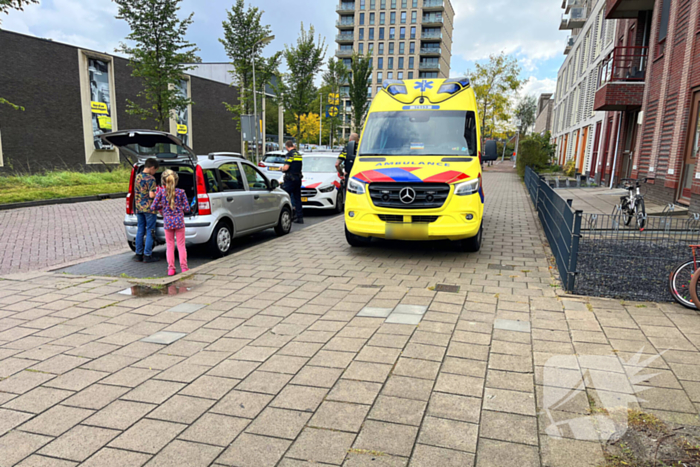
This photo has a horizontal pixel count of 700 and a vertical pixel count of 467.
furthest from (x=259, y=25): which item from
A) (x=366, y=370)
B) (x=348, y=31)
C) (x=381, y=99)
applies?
(x=348, y=31)

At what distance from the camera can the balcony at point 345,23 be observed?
9150cm

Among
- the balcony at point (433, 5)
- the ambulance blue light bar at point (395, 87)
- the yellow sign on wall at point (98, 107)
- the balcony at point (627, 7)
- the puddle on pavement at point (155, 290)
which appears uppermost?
the balcony at point (433, 5)

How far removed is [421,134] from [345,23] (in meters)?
92.7

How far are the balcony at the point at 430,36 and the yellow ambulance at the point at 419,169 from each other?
87.4 meters

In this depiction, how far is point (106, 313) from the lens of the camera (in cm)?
489

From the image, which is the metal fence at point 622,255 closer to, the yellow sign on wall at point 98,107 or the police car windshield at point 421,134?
the police car windshield at point 421,134

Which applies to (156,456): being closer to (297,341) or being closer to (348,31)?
(297,341)

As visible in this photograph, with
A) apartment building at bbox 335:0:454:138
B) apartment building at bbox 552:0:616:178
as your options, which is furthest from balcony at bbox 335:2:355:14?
apartment building at bbox 552:0:616:178

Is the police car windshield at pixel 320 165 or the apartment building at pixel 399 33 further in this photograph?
the apartment building at pixel 399 33

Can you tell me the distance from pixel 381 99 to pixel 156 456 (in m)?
7.11

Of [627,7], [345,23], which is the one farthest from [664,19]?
[345,23]

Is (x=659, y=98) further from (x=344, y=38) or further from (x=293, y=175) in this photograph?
(x=344, y=38)

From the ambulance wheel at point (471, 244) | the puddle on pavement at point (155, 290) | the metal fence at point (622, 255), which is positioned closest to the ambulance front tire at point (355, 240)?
the ambulance wheel at point (471, 244)

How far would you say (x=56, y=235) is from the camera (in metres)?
9.76
